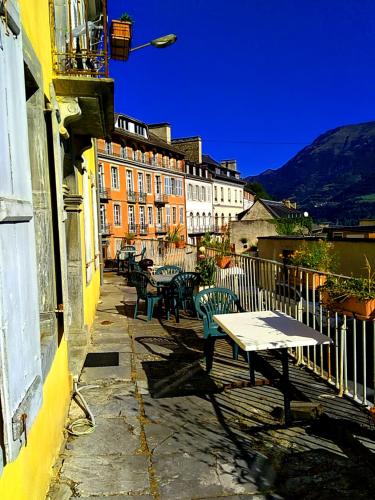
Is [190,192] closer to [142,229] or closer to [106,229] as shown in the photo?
[142,229]

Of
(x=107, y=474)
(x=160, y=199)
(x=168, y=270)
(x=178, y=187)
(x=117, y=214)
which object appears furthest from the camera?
(x=178, y=187)

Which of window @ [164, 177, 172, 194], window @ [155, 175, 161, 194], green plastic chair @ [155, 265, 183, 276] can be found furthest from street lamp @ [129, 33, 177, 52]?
window @ [164, 177, 172, 194]

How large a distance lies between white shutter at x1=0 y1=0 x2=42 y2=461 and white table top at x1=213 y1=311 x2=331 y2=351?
6.14 ft

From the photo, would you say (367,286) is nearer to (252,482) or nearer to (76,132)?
(252,482)

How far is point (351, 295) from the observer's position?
3.42 meters

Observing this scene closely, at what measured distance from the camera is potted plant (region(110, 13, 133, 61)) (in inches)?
214

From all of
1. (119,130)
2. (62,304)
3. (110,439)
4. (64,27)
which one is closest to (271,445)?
(110,439)

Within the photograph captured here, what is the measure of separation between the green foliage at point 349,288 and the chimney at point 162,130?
44112 millimetres

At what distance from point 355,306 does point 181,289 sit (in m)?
4.36

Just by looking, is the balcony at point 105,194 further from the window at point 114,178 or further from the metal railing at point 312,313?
the metal railing at point 312,313

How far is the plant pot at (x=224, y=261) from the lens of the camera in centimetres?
770

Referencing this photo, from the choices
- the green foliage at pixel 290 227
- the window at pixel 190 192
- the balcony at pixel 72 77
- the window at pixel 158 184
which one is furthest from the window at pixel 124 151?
the balcony at pixel 72 77

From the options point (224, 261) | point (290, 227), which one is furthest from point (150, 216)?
point (224, 261)

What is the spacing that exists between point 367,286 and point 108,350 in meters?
3.56
